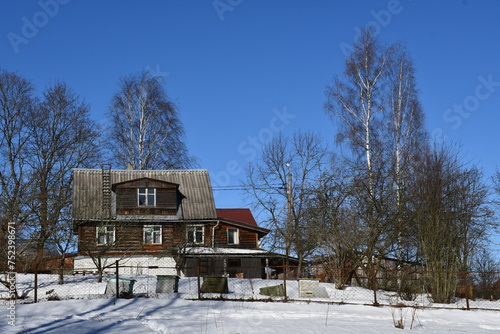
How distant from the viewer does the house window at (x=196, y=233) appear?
36.8 metres

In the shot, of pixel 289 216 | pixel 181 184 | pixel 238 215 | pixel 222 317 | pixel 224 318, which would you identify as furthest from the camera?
pixel 238 215

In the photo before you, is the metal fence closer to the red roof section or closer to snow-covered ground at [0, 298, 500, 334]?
snow-covered ground at [0, 298, 500, 334]

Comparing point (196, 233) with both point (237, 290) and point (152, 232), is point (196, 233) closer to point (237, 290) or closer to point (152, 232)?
point (152, 232)

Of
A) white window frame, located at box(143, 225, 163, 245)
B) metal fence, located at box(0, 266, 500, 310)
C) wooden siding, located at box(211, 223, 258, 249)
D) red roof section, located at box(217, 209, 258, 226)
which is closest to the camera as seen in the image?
metal fence, located at box(0, 266, 500, 310)

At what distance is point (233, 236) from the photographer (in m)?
38.1

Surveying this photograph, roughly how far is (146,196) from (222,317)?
21.9 metres

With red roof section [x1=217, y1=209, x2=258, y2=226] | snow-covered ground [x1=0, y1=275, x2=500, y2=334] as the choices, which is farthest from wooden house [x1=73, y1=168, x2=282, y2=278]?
snow-covered ground [x1=0, y1=275, x2=500, y2=334]

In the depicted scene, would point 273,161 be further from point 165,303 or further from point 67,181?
point 165,303

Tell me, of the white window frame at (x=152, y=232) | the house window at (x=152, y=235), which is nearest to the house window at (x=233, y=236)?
the white window frame at (x=152, y=232)

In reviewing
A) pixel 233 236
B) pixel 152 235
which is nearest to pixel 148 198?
pixel 152 235

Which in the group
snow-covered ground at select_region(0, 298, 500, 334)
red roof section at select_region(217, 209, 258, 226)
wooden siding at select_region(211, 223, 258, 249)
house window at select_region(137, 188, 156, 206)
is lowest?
snow-covered ground at select_region(0, 298, 500, 334)

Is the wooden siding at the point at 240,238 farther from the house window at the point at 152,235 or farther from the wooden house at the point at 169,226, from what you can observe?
the house window at the point at 152,235

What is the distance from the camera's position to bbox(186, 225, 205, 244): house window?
121ft

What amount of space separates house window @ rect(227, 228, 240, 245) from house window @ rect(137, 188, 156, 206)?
526cm
